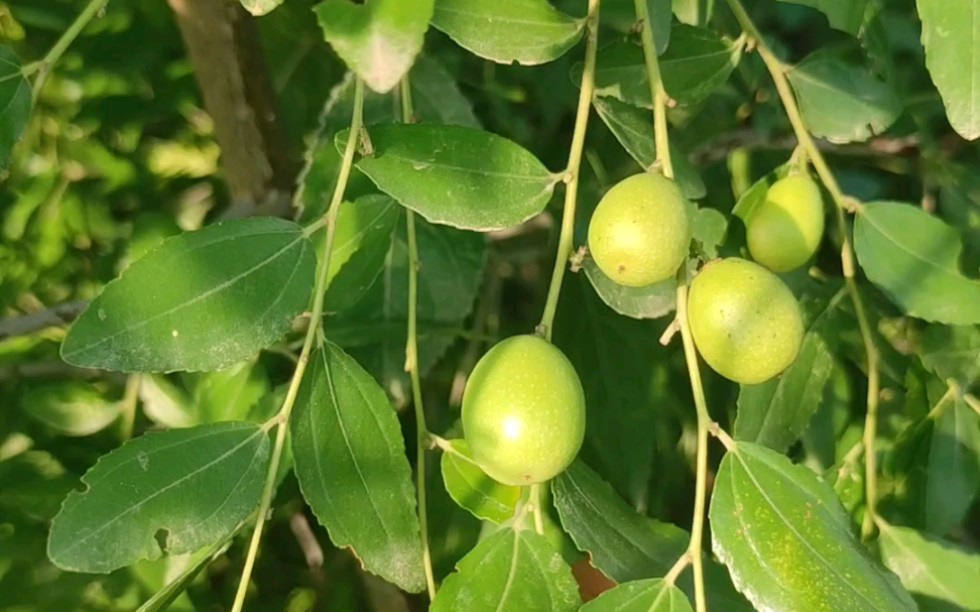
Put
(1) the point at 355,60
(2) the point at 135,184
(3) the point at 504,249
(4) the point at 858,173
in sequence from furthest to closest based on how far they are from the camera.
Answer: (4) the point at 858,173, (3) the point at 504,249, (2) the point at 135,184, (1) the point at 355,60

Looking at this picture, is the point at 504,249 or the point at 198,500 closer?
the point at 198,500

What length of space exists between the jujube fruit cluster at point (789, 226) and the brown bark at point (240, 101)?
0.37m

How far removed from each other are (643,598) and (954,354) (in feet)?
1.03

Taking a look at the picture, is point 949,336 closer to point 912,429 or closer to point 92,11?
point 912,429

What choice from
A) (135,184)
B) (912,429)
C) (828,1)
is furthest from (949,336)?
(135,184)

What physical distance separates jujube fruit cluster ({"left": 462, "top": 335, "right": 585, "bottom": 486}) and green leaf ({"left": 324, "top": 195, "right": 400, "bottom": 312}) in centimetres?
19

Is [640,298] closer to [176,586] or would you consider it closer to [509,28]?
[509,28]

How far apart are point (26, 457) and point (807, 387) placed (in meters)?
0.55

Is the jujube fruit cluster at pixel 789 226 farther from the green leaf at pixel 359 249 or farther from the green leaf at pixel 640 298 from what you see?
the green leaf at pixel 359 249

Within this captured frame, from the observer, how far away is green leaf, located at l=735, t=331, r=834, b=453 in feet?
→ 1.97

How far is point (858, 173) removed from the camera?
1.21 meters

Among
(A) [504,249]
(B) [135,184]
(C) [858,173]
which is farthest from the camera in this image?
(C) [858,173]

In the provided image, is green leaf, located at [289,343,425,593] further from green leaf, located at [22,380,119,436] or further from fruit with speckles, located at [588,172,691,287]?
green leaf, located at [22,380,119,436]

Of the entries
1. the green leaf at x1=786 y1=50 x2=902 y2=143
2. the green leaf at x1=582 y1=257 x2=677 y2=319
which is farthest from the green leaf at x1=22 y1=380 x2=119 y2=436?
the green leaf at x1=786 y1=50 x2=902 y2=143
